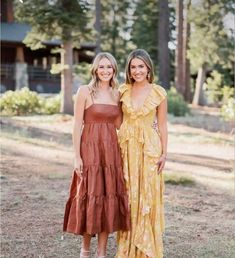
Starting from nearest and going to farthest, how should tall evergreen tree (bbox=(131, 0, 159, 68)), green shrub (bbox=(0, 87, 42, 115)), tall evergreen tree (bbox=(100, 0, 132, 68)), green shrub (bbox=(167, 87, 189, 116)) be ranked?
green shrub (bbox=(0, 87, 42, 115))
green shrub (bbox=(167, 87, 189, 116))
tall evergreen tree (bbox=(131, 0, 159, 68))
tall evergreen tree (bbox=(100, 0, 132, 68))

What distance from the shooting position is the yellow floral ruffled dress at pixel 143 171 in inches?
177

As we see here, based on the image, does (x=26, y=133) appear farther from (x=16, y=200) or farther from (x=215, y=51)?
(x=215, y=51)

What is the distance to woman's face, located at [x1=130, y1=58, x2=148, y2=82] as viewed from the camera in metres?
4.43

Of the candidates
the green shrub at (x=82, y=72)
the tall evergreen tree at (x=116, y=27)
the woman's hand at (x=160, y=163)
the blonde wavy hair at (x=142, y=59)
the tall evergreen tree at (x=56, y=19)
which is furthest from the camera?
the tall evergreen tree at (x=116, y=27)

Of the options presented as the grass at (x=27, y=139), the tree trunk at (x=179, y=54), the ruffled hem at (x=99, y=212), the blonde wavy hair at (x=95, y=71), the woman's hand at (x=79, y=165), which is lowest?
the grass at (x=27, y=139)

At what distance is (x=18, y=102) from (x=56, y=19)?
3507 mm

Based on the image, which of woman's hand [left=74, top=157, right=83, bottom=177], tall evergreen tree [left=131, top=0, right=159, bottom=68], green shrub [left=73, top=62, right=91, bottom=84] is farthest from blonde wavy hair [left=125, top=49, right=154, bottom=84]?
tall evergreen tree [left=131, top=0, right=159, bottom=68]

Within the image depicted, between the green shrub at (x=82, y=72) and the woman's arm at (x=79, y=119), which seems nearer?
the woman's arm at (x=79, y=119)

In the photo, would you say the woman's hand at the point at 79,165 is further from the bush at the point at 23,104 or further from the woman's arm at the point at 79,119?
the bush at the point at 23,104

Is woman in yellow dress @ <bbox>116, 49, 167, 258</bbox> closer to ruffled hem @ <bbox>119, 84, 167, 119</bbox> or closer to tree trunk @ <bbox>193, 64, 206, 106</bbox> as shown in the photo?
ruffled hem @ <bbox>119, 84, 167, 119</bbox>

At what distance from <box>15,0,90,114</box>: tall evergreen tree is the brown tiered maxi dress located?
14485 mm

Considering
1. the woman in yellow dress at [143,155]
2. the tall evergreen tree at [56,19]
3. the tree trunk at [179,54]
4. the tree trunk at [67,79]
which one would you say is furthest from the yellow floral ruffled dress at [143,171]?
the tree trunk at [179,54]

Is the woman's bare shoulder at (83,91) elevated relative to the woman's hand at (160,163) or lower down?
elevated

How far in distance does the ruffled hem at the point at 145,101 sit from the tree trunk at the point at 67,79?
1541 centimetres
